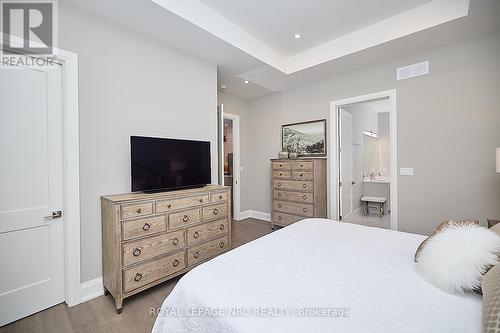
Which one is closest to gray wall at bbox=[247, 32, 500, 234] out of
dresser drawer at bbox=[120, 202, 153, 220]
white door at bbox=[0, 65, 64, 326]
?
dresser drawer at bbox=[120, 202, 153, 220]

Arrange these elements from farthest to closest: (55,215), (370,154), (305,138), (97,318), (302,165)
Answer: (370,154) → (305,138) → (302,165) → (55,215) → (97,318)

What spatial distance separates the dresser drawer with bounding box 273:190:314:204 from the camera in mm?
3747

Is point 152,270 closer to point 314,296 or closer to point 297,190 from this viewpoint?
point 314,296

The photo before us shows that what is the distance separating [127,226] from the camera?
199cm

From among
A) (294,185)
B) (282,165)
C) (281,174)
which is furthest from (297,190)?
(282,165)

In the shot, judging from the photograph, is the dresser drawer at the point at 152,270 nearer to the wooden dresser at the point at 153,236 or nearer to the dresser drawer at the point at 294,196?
the wooden dresser at the point at 153,236

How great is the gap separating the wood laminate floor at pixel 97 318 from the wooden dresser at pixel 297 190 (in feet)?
7.73

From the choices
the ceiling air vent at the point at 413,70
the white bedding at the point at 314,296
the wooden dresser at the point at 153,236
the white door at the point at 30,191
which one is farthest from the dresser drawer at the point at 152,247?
the ceiling air vent at the point at 413,70

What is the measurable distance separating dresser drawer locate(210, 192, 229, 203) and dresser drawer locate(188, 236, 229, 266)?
1.59ft

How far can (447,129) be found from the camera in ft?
9.32

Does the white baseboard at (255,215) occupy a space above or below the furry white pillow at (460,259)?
below

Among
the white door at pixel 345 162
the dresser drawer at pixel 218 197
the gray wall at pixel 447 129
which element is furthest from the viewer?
the white door at pixel 345 162

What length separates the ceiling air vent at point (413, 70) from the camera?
296 cm

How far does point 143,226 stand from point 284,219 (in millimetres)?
2570
